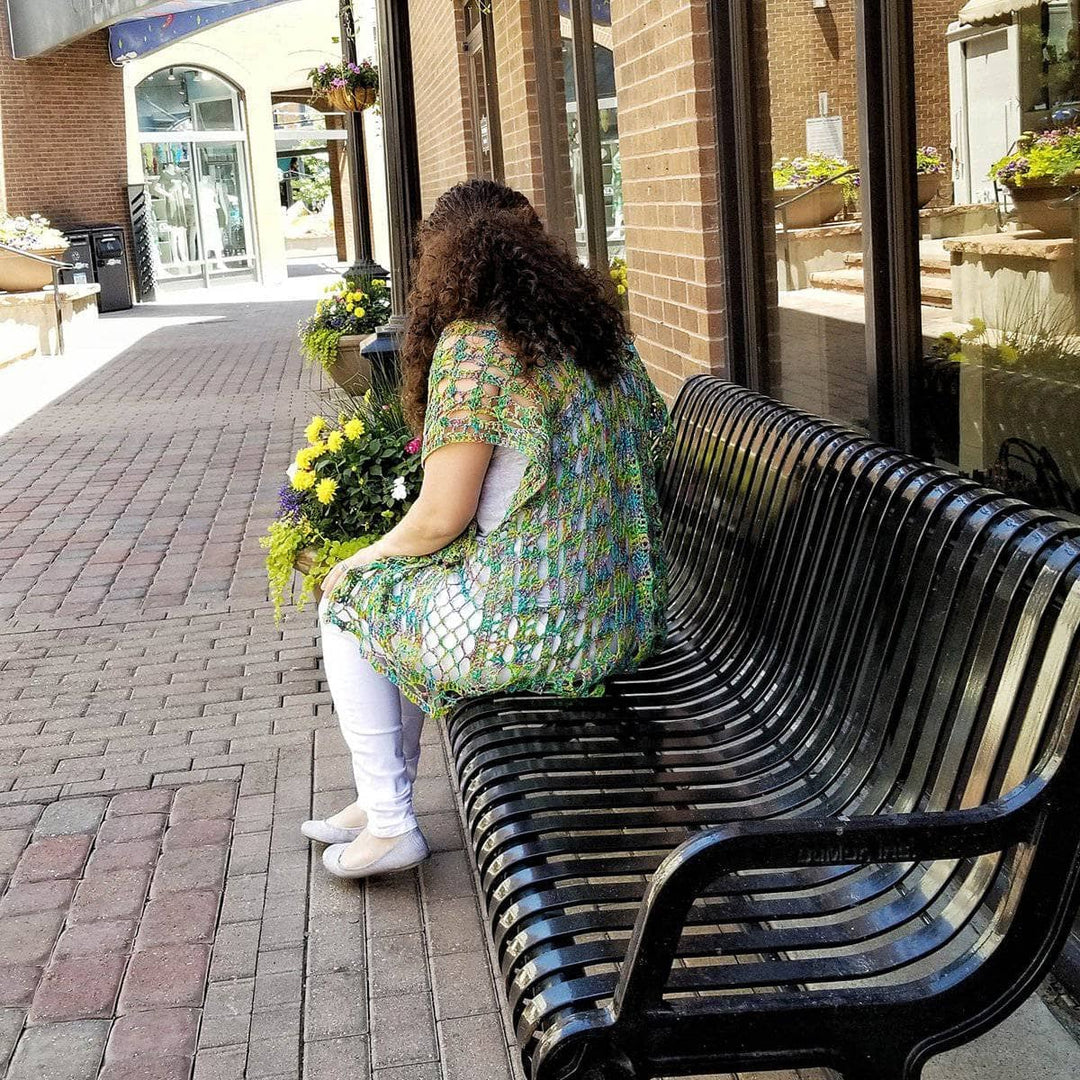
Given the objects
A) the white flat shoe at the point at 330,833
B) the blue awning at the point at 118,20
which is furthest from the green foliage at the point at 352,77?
the white flat shoe at the point at 330,833

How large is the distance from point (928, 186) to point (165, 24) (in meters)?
26.5

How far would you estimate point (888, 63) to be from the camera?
11.2 feet

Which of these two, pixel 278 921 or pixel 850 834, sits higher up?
pixel 850 834

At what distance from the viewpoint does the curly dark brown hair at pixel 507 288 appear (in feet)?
9.75

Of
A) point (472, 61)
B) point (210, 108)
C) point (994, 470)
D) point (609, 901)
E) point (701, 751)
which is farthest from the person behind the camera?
point (210, 108)

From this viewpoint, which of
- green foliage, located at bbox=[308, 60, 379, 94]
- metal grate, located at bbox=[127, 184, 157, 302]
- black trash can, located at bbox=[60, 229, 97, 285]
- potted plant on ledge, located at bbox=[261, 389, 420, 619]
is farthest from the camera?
metal grate, located at bbox=[127, 184, 157, 302]

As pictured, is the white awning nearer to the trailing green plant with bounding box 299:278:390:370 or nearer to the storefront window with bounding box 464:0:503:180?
the storefront window with bounding box 464:0:503:180

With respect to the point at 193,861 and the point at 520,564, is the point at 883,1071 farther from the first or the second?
the point at 193,861

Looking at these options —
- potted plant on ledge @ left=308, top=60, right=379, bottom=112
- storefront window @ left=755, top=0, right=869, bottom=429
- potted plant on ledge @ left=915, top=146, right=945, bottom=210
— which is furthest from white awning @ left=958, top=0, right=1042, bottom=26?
potted plant on ledge @ left=308, top=60, right=379, bottom=112

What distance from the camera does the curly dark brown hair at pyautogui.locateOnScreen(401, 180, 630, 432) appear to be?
297 centimetres

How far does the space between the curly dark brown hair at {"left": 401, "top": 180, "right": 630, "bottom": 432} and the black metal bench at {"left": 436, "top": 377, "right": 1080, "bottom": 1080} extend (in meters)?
0.53

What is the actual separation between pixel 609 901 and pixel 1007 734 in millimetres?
652

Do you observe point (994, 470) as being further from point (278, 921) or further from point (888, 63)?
point (278, 921)

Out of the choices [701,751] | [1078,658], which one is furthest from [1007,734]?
[701,751]
